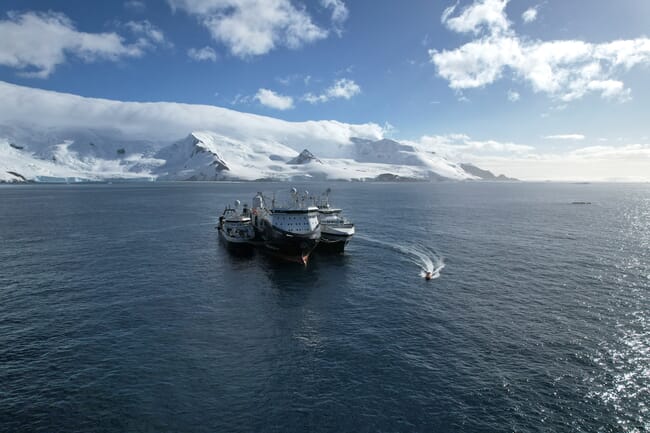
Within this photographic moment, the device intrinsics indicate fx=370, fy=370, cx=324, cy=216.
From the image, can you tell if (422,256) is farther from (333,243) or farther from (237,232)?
(237,232)

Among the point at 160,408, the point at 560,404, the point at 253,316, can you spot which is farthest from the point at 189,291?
the point at 560,404

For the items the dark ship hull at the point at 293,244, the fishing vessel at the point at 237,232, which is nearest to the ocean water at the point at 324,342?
the dark ship hull at the point at 293,244

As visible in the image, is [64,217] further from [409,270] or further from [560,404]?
[560,404]

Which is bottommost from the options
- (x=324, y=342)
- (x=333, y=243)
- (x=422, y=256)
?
(x=324, y=342)

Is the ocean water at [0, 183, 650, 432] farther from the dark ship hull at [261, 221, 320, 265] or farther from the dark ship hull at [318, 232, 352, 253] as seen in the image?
the dark ship hull at [318, 232, 352, 253]

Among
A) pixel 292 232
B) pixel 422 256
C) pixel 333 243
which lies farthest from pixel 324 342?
pixel 333 243

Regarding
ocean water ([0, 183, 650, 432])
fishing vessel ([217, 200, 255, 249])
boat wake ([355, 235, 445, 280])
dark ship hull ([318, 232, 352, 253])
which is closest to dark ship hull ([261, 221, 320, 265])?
ocean water ([0, 183, 650, 432])
